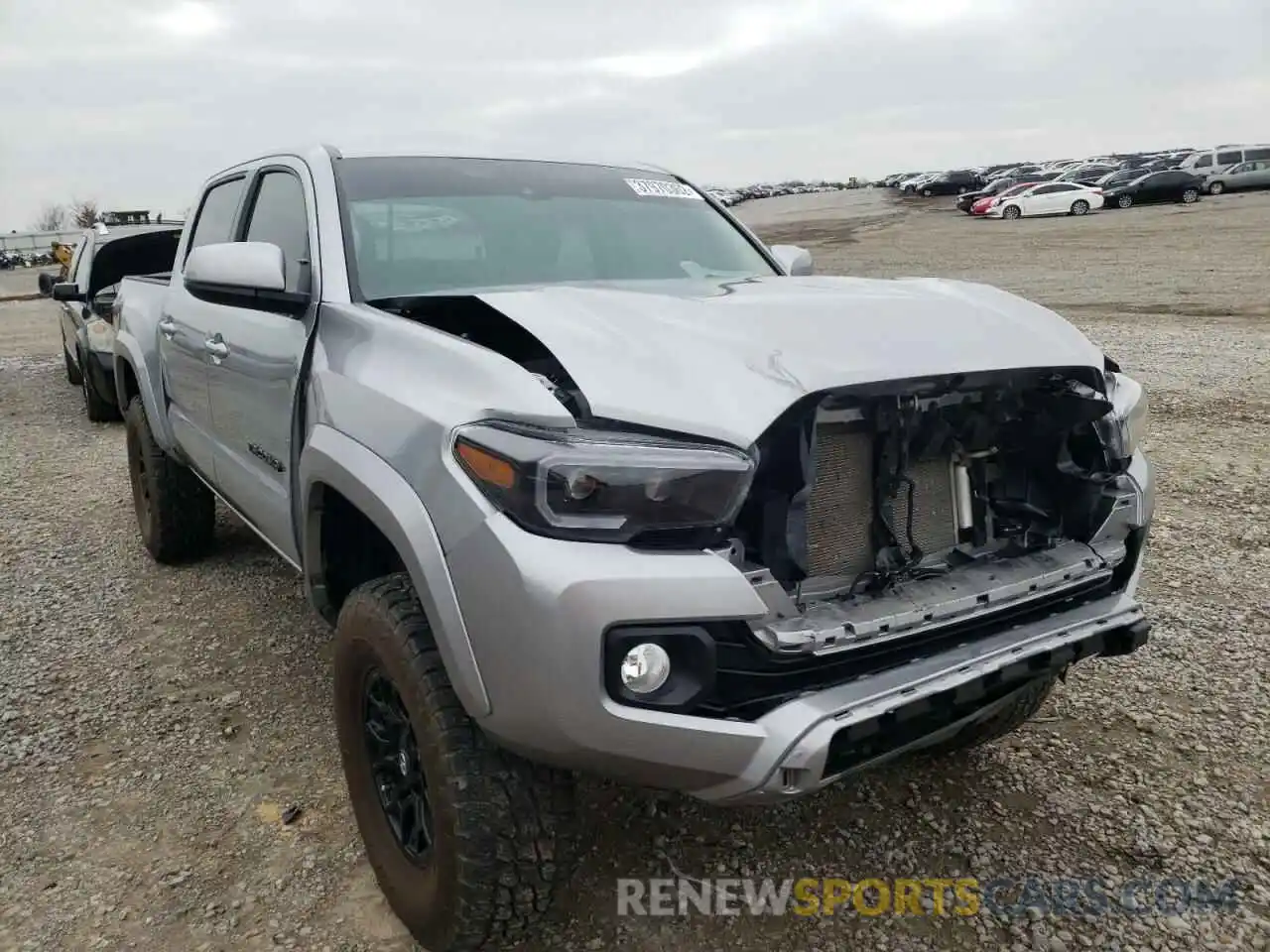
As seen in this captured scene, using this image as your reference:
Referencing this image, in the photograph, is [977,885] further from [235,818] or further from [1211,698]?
[235,818]

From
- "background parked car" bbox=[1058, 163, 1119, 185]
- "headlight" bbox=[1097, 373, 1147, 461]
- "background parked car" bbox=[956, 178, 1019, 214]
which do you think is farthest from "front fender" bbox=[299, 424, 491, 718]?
"background parked car" bbox=[1058, 163, 1119, 185]

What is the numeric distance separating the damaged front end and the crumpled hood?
5 cm

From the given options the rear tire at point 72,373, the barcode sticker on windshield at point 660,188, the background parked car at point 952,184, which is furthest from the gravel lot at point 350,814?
the background parked car at point 952,184

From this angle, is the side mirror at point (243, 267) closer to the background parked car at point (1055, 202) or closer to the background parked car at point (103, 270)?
the background parked car at point (103, 270)

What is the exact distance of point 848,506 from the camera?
7.08ft

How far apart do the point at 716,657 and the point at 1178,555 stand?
3.63 m

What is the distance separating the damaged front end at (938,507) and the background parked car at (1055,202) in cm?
3559

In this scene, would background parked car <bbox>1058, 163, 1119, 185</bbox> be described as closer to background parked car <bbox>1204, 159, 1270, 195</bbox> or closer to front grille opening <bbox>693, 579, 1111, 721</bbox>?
background parked car <bbox>1204, 159, 1270, 195</bbox>

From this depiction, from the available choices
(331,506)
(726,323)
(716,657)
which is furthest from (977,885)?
(331,506)

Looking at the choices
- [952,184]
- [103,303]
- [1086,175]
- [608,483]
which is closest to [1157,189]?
[1086,175]

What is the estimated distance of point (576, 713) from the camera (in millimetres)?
1734

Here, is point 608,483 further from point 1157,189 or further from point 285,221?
point 1157,189

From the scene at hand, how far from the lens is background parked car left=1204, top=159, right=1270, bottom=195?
3612 centimetres

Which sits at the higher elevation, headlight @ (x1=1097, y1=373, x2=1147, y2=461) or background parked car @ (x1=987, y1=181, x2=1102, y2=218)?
background parked car @ (x1=987, y1=181, x2=1102, y2=218)
